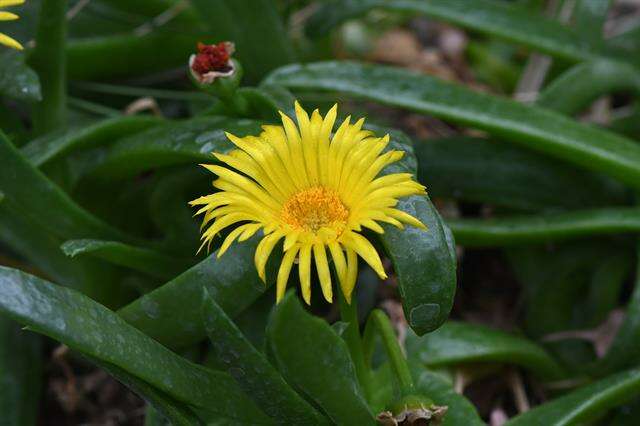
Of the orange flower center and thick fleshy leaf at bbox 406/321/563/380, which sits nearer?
the orange flower center

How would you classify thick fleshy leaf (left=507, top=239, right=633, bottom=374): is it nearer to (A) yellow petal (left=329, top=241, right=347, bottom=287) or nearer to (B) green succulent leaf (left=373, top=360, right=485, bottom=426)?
(B) green succulent leaf (left=373, top=360, right=485, bottom=426)

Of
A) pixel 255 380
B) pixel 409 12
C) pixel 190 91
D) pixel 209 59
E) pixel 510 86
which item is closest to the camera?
pixel 255 380

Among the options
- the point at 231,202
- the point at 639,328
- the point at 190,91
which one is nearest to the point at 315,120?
the point at 231,202

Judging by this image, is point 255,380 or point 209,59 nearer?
point 255,380

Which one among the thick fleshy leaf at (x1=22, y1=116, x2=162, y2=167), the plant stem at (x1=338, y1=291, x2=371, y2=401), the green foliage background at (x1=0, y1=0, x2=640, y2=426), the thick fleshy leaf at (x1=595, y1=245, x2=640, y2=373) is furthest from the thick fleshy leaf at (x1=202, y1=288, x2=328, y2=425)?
the thick fleshy leaf at (x1=595, y1=245, x2=640, y2=373)

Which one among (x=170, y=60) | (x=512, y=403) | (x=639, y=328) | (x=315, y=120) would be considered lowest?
(x=512, y=403)

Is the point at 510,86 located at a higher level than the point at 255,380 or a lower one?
higher

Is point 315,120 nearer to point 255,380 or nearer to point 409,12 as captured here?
point 255,380
